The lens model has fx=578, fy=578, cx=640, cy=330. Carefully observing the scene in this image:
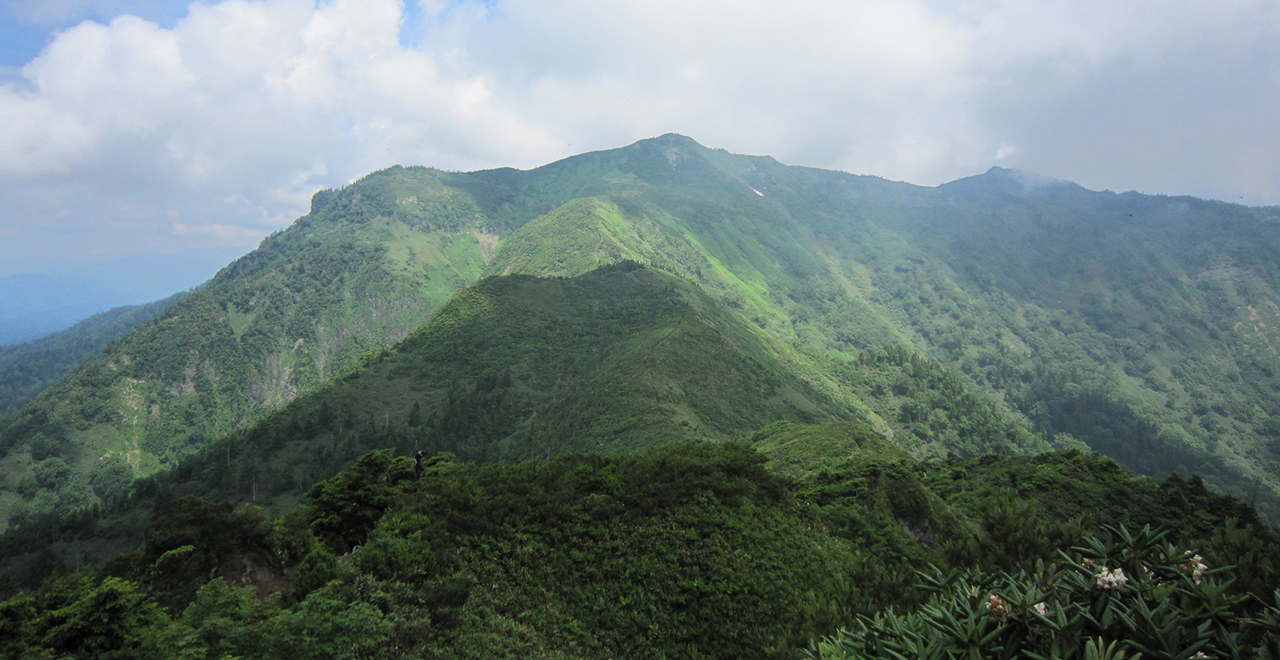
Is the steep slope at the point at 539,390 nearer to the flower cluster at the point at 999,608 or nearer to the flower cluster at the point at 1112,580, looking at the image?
the flower cluster at the point at 999,608

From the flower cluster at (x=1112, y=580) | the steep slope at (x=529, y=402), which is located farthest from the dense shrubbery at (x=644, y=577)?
the steep slope at (x=529, y=402)

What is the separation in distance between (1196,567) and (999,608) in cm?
330

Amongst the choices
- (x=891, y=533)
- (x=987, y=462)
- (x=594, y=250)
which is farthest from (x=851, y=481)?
(x=594, y=250)

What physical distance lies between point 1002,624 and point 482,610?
18.5 meters

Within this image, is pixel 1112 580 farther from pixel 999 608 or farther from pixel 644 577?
pixel 644 577

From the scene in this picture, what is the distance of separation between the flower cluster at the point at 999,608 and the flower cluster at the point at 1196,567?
2.82m

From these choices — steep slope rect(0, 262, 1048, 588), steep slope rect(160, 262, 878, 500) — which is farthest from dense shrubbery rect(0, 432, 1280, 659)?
steep slope rect(160, 262, 878, 500)

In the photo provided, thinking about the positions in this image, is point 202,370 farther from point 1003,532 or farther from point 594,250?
point 1003,532

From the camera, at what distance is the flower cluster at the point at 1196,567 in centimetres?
902

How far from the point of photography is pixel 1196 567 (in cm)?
915

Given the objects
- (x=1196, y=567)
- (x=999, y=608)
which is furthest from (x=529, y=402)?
(x=1196, y=567)

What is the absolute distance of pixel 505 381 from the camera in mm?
111750

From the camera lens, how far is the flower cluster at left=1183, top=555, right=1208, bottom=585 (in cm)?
902

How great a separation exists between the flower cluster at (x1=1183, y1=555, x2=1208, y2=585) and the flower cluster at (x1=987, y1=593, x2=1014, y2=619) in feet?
9.24
